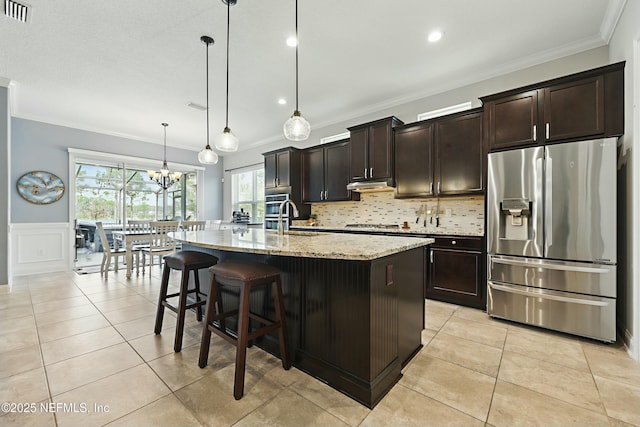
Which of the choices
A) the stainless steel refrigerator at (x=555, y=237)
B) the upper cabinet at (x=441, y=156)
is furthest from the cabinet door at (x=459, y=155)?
the stainless steel refrigerator at (x=555, y=237)

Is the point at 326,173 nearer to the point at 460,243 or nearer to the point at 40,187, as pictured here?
the point at 460,243

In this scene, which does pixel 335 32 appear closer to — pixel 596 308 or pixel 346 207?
pixel 346 207

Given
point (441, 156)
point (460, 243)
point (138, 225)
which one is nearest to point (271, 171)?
point (138, 225)

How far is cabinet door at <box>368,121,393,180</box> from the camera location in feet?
13.0

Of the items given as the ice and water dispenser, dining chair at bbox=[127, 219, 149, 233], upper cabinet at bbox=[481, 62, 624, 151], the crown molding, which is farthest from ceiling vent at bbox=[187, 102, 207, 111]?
the crown molding

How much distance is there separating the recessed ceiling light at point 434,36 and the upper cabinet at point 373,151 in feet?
3.95

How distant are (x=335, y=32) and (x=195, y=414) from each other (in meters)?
3.23

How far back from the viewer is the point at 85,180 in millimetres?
5512

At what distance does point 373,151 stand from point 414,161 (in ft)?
2.17

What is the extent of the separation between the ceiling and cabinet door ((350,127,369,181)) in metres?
0.56

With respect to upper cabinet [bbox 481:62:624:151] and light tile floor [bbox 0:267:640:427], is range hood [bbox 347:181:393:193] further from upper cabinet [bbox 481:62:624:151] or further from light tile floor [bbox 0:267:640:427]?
light tile floor [bbox 0:267:640:427]

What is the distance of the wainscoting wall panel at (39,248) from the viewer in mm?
4721

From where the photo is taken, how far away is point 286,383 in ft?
5.54

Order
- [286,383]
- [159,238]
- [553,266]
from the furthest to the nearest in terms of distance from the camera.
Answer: [159,238], [553,266], [286,383]
